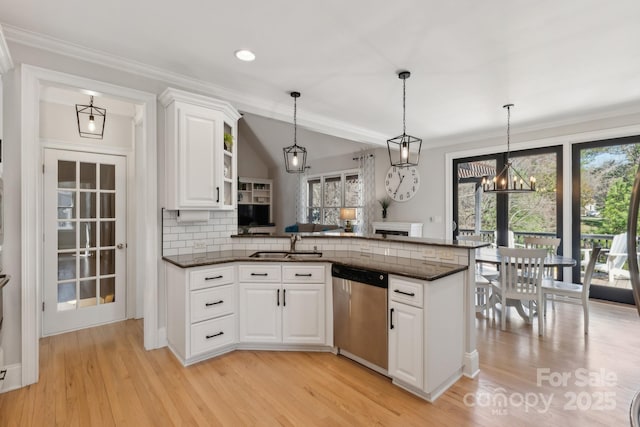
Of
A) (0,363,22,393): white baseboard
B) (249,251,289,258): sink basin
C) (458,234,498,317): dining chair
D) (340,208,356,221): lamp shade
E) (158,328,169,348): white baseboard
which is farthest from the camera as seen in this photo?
(340,208,356,221): lamp shade

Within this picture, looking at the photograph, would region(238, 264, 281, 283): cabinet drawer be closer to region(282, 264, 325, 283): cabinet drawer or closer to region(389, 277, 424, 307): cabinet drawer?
region(282, 264, 325, 283): cabinet drawer

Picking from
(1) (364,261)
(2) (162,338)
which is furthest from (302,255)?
(2) (162,338)

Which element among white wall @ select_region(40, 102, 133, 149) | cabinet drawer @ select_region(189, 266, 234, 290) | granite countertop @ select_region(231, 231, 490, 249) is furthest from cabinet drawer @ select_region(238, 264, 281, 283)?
white wall @ select_region(40, 102, 133, 149)

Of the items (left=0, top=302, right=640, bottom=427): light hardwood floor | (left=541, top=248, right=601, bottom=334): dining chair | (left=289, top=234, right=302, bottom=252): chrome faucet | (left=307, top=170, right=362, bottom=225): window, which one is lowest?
(left=0, top=302, right=640, bottom=427): light hardwood floor

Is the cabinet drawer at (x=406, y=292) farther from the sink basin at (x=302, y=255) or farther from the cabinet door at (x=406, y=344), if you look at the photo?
the sink basin at (x=302, y=255)

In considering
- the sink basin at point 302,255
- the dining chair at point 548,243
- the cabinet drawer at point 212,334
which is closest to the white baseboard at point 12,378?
the cabinet drawer at point 212,334

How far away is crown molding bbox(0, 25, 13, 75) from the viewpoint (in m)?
2.07

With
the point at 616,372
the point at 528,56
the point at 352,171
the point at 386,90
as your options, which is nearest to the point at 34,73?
the point at 386,90

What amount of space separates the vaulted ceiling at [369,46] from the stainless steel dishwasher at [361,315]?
6.17 feet

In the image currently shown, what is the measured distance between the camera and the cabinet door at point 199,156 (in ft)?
9.66

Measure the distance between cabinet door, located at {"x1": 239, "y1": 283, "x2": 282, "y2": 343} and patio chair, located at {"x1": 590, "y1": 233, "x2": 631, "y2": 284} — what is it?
15.1 feet

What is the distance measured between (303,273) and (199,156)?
1.50 meters

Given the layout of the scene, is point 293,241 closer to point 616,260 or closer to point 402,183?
point 402,183

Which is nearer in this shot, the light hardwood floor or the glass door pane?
the light hardwood floor
